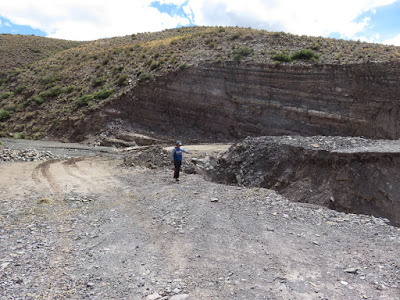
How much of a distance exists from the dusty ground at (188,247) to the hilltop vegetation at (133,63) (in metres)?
17.5

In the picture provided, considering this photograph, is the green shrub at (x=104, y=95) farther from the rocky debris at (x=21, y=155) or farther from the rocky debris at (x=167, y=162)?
the rocky debris at (x=167, y=162)

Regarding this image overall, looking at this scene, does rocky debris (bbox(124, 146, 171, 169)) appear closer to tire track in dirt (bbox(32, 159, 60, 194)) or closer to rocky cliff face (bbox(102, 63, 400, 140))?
tire track in dirt (bbox(32, 159, 60, 194))

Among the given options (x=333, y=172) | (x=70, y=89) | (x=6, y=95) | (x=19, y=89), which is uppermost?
(x=70, y=89)

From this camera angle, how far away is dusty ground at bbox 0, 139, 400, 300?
4492 millimetres

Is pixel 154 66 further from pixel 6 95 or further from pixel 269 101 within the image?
pixel 6 95

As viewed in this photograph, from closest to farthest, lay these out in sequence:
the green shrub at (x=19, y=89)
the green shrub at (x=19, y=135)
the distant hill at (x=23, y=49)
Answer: the green shrub at (x=19, y=135), the green shrub at (x=19, y=89), the distant hill at (x=23, y=49)

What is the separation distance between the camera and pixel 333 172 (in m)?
9.72

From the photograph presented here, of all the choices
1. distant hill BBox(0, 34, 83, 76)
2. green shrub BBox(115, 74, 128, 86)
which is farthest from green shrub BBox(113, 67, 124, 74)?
distant hill BBox(0, 34, 83, 76)

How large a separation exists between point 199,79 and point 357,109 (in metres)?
11.3

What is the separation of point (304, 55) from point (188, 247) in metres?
20.8

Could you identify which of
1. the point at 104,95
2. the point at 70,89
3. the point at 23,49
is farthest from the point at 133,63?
the point at 23,49

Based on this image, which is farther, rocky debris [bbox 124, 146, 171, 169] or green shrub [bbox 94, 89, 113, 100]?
green shrub [bbox 94, 89, 113, 100]

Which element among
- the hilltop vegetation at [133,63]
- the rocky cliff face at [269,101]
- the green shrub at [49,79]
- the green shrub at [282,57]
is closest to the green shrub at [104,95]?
the hilltop vegetation at [133,63]

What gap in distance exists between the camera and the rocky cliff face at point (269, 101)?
20.2m
